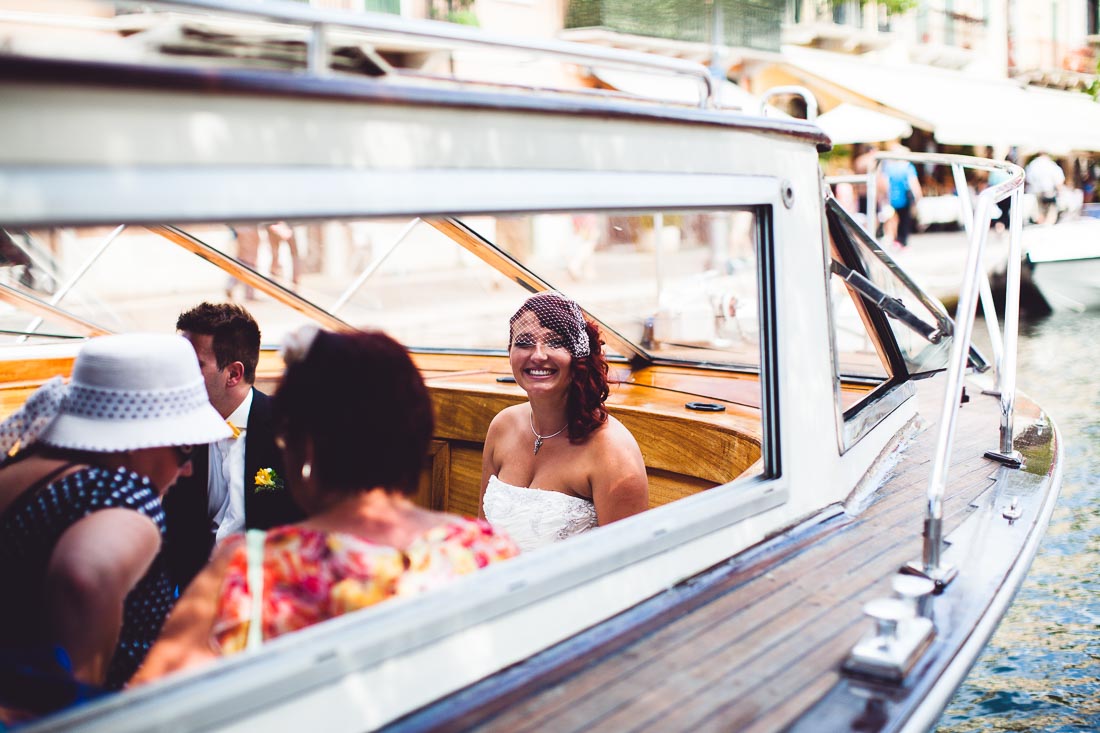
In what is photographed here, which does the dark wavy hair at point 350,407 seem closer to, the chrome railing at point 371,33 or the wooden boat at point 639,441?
the wooden boat at point 639,441

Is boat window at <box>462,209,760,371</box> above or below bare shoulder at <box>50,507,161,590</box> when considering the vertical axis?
above

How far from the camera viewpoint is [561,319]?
283cm

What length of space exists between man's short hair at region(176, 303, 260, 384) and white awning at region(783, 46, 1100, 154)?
708 inches

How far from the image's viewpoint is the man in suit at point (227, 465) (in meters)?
2.63

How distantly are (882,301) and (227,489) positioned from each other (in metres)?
1.95

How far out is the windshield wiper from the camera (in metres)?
2.98

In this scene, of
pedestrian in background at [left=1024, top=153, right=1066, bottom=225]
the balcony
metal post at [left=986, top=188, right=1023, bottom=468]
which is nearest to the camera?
metal post at [left=986, top=188, right=1023, bottom=468]

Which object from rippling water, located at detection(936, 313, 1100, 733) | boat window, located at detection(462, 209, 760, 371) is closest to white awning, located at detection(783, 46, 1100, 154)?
boat window, located at detection(462, 209, 760, 371)

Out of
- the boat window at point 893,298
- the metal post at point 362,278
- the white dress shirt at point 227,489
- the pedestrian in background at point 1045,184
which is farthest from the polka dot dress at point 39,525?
the pedestrian in background at point 1045,184

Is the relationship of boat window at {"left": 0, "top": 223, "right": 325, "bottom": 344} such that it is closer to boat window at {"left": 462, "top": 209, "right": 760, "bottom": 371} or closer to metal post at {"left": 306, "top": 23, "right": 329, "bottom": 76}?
boat window at {"left": 462, "top": 209, "right": 760, "bottom": 371}

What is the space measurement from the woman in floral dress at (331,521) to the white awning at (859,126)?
15.7m

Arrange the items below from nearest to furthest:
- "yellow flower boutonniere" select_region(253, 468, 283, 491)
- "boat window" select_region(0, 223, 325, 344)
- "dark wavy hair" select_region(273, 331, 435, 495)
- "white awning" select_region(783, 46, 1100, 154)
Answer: "dark wavy hair" select_region(273, 331, 435, 495) → "yellow flower boutonniere" select_region(253, 468, 283, 491) → "boat window" select_region(0, 223, 325, 344) → "white awning" select_region(783, 46, 1100, 154)

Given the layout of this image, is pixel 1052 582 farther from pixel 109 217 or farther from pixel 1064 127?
pixel 1064 127

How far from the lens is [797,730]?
1638mm
